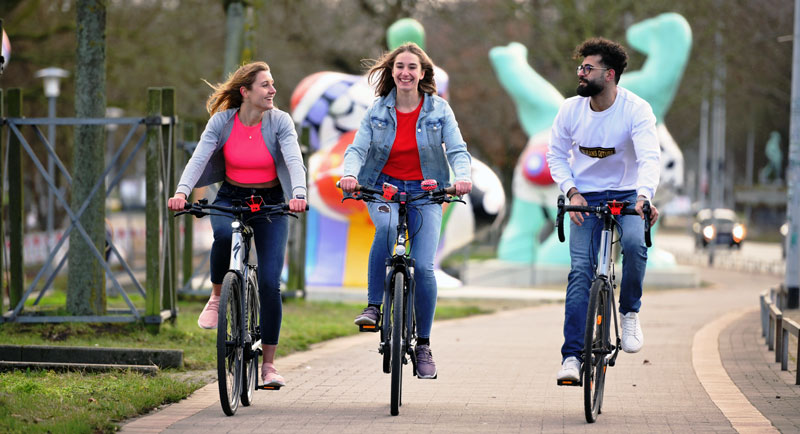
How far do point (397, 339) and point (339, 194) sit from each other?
495 inches

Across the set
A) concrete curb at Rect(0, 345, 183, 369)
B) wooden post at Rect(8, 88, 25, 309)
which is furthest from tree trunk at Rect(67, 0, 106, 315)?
concrete curb at Rect(0, 345, 183, 369)

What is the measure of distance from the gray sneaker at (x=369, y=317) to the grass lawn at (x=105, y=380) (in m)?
1.27

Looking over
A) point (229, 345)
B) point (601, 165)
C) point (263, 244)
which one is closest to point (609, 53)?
point (601, 165)

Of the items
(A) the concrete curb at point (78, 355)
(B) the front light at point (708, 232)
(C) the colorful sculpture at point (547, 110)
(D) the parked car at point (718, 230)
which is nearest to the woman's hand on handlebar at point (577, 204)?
(A) the concrete curb at point (78, 355)

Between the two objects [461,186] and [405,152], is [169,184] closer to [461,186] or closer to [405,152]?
[405,152]

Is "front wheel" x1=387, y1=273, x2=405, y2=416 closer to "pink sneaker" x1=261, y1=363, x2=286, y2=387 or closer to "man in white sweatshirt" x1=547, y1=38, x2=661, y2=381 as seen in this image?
"pink sneaker" x1=261, y1=363, x2=286, y2=387

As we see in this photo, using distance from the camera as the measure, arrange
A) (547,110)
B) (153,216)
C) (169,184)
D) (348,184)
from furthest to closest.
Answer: (547,110), (169,184), (153,216), (348,184)

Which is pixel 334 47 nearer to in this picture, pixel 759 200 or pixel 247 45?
pixel 247 45

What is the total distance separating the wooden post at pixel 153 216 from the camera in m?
10.3

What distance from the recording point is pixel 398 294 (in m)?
6.68

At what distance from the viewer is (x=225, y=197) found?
23.2 ft

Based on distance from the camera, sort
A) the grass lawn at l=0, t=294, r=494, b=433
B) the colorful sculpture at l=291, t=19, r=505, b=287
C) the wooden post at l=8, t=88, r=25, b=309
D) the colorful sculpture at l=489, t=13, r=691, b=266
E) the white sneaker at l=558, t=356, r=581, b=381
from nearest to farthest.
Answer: the grass lawn at l=0, t=294, r=494, b=433 < the white sneaker at l=558, t=356, r=581, b=381 < the wooden post at l=8, t=88, r=25, b=309 < the colorful sculpture at l=291, t=19, r=505, b=287 < the colorful sculpture at l=489, t=13, r=691, b=266

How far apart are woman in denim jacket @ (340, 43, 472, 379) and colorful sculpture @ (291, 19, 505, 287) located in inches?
468

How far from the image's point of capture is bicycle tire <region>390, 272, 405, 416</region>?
6.61 metres
